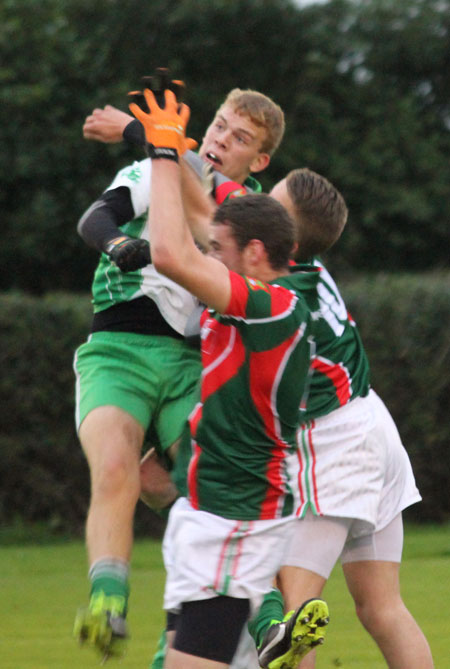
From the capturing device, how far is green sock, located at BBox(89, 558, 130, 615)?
403cm

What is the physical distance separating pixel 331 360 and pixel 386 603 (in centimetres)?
88

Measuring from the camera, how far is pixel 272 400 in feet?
12.0

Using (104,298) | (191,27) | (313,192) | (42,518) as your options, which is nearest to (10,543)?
(42,518)

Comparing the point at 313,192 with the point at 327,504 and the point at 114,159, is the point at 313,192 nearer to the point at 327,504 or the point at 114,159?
the point at 327,504

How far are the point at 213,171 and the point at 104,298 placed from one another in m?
0.66

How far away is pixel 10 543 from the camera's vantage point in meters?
10.1

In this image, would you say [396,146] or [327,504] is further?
[396,146]

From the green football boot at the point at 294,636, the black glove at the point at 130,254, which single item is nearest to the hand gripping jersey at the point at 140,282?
the black glove at the point at 130,254

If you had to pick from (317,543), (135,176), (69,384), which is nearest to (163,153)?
(135,176)

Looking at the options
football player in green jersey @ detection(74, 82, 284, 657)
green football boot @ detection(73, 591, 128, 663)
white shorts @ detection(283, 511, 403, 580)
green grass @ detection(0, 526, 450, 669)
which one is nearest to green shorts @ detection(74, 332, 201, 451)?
football player in green jersey @ detection(74, 82, 284, 657)

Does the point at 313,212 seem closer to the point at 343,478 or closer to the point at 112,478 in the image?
the point at 343,478

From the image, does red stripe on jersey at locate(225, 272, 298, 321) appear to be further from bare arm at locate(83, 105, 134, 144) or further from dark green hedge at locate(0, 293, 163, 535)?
dark green hedge at locate(0, 293, 163, 535)

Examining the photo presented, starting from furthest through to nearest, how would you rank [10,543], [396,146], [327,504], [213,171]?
1. [396,146]
2. [10,543]
3. [213,171]
4. [327,504]

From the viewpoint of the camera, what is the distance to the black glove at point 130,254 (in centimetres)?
410
